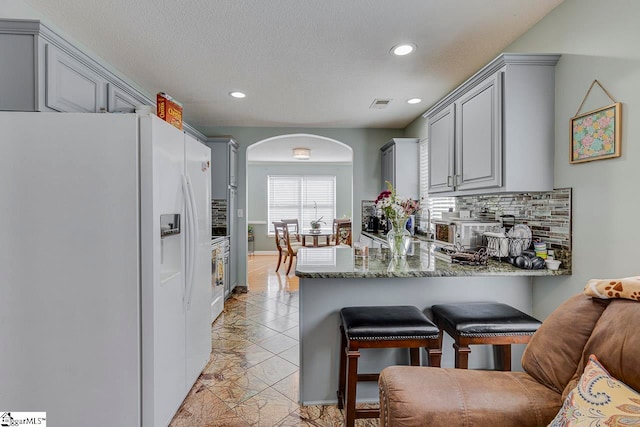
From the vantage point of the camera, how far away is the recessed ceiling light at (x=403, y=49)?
2287mm

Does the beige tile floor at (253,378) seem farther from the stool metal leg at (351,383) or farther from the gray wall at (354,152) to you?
the gray wall at (354,152)

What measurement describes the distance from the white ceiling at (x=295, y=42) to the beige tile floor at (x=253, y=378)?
97.6 inches

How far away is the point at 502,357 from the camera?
75.6 inches

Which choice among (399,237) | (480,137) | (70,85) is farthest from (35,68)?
(480,137)

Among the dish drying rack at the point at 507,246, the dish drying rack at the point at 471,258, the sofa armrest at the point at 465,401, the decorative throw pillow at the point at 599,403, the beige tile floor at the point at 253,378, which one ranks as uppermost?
the dish drying rack at the point at 507,246

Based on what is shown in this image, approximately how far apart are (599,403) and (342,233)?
19.3ft

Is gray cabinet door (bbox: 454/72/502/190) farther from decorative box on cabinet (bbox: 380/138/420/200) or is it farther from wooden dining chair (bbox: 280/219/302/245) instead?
wooden dining chair (bbox: 280/219/302/245)

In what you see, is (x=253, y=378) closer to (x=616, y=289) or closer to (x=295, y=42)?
(x=616, y=289)

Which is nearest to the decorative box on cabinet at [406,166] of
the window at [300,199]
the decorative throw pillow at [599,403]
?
the decorative throw pillow at [599,403]

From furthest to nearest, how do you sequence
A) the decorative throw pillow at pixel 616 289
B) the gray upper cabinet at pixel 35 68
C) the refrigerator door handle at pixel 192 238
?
the refrigerator door handle at pixel 192 238, the gray upper cabinet at pixel 35 68, the decorative throw pillow at pixel 616 289

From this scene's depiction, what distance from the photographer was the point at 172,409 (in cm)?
182

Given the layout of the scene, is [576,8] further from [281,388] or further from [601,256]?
[281,388]

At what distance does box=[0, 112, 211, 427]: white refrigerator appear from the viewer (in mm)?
1515

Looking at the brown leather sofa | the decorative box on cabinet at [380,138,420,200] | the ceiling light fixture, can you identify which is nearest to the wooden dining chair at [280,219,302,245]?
the ceiling light fixture
